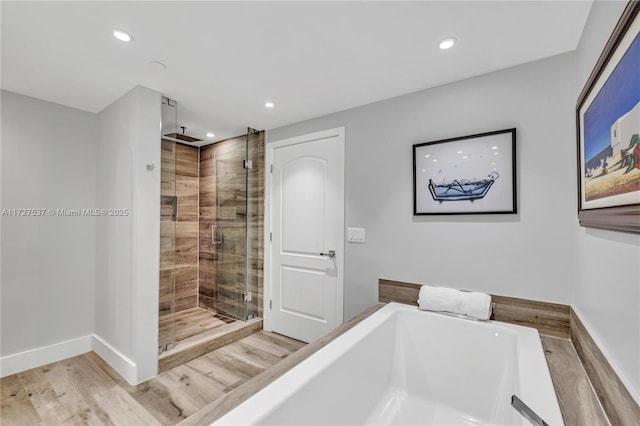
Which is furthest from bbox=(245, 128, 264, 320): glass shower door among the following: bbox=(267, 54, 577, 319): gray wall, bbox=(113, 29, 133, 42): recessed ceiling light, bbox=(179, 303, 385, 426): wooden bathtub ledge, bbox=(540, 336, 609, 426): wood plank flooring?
bbox=(540, 336, 609, 426): wood plank flooring

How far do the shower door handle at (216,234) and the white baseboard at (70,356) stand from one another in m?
1.48

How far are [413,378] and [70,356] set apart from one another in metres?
3.01

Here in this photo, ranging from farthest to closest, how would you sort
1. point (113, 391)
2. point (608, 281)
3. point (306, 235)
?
point (306, 235) → point (113, 391) → point (608, 281)

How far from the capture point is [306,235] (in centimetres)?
295

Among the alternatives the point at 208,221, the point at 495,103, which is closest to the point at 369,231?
the point at 495,103

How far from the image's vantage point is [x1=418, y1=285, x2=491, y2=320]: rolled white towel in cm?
184

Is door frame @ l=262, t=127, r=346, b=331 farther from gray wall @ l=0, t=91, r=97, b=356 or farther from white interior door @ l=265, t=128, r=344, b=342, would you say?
gray wall @ l=0, t=91, r=97, b=356

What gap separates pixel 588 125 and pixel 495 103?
723 millimetres

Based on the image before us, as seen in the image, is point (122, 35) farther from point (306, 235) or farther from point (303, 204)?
point (306, 235)

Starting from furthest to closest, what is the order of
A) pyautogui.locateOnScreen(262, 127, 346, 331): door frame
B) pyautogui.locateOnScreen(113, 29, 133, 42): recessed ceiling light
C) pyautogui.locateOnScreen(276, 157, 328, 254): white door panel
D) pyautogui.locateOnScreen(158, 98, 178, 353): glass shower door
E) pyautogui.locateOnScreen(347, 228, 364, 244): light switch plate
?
pyautogui.locateOnScreen(276, 157, 328, 254): white door panel < pyautogui.locateOnScreen(262, 127, 346, 331): door frame < pyautogui.locateOnScreen(347, 228, 364, 244): light switch plate < pyautogui.locateOnScreen(158, 98, 178, 353): glass shower door < pyautogui.locateOnScreen(113, 29, 133, 42): recessed ceiling light

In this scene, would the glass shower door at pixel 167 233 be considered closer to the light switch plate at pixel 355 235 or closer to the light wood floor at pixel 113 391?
the light wood floor at pixel 113 391

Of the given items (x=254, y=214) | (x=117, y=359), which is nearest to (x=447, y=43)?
(x=254, y=214)

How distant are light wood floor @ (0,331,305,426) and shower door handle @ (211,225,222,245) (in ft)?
A: 4.57

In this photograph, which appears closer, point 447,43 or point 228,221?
point 447,43
